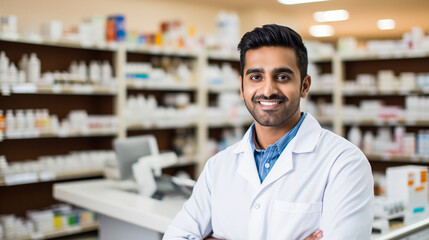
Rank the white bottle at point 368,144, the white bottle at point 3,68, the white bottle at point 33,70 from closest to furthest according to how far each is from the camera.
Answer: the white bottle at point 3,68 < the white bottle at point 33,70 < the white bottle at point 368,144

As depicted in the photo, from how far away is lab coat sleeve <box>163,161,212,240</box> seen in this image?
1884 mm

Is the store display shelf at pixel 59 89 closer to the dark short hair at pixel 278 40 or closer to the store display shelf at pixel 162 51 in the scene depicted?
the store display shelf at pixel 162 51

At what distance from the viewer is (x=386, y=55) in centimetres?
Result: 566

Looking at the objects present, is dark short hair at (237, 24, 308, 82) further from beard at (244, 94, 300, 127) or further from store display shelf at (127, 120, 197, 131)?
store display shelf at (127, 120, 197, 131)

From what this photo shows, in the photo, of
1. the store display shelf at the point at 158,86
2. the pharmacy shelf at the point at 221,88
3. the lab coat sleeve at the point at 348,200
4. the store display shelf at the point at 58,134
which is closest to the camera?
the lab coat sleeve at the point at 348,200

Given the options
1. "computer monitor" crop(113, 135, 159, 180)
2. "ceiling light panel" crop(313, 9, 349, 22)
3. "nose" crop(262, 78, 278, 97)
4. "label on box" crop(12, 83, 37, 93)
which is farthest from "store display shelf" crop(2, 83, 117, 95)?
"ceiling light panel" crop(313, 9, 349, 22)

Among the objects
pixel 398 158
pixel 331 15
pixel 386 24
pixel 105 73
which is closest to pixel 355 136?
pixel 398 158

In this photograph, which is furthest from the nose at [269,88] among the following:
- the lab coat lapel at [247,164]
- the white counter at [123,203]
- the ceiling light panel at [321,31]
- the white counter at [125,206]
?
the ceiling light panel at [321,31]

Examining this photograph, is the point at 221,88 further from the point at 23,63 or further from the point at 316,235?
the point at 316,235

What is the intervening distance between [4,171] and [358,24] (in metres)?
9.50

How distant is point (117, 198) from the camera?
3.07m

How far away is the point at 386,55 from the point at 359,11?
151 inches

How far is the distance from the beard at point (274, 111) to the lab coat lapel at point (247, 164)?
Answer: 170mm

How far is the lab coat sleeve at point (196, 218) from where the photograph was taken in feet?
6.18
